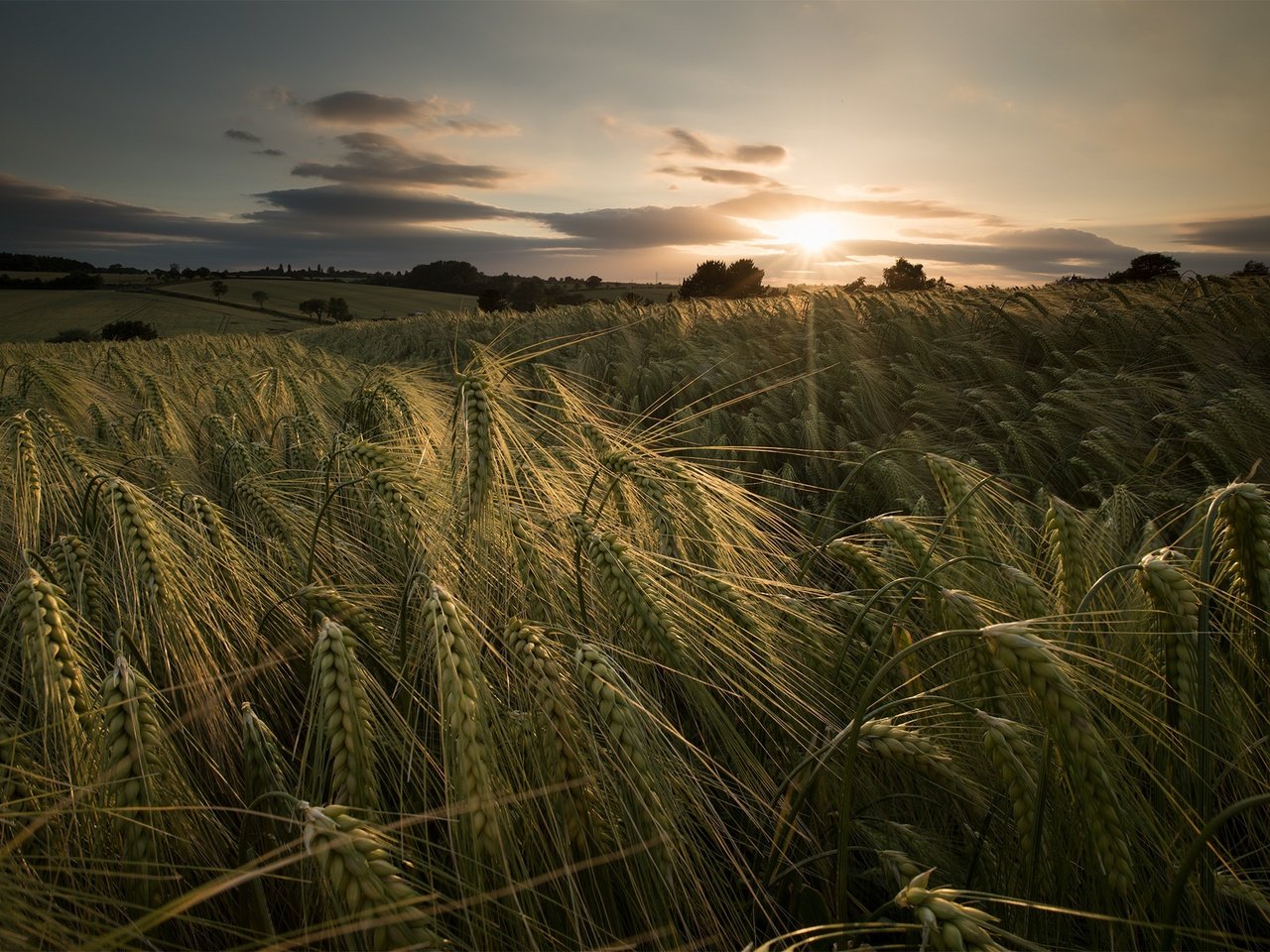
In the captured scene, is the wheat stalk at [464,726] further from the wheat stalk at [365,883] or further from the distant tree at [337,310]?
the distant tree at [337,310]

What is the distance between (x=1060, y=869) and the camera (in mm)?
1148

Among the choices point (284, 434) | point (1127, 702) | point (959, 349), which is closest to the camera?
point (1127, 702)

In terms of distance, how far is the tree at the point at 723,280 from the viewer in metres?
39.4

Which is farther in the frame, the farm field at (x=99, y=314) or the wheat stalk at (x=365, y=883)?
the farm field at (x=99, y=314)

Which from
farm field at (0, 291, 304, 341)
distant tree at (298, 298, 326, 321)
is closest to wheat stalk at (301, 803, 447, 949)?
farm field at (0, 291, 304, 341)

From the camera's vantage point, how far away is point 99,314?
34500 mm

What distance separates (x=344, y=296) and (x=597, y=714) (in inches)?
2316

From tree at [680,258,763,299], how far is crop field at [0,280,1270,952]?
38.3m

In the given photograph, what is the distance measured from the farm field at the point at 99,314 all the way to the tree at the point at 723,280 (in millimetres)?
22138

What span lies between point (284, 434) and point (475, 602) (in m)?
2.86

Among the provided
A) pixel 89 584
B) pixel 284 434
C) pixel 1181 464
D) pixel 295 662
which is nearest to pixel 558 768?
pixel 295 662

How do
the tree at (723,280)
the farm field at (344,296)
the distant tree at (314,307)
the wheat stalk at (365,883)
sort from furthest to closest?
the farm field at (344,296) < the distant tree at (314,307) < the tree at (723,280) < the wheat stalk at (365,883)

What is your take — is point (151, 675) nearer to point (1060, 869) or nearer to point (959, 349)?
point (1060, 869)

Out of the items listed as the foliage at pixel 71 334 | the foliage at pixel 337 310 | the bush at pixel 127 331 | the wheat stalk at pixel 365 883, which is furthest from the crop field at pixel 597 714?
the foliage at pixel 337 310
